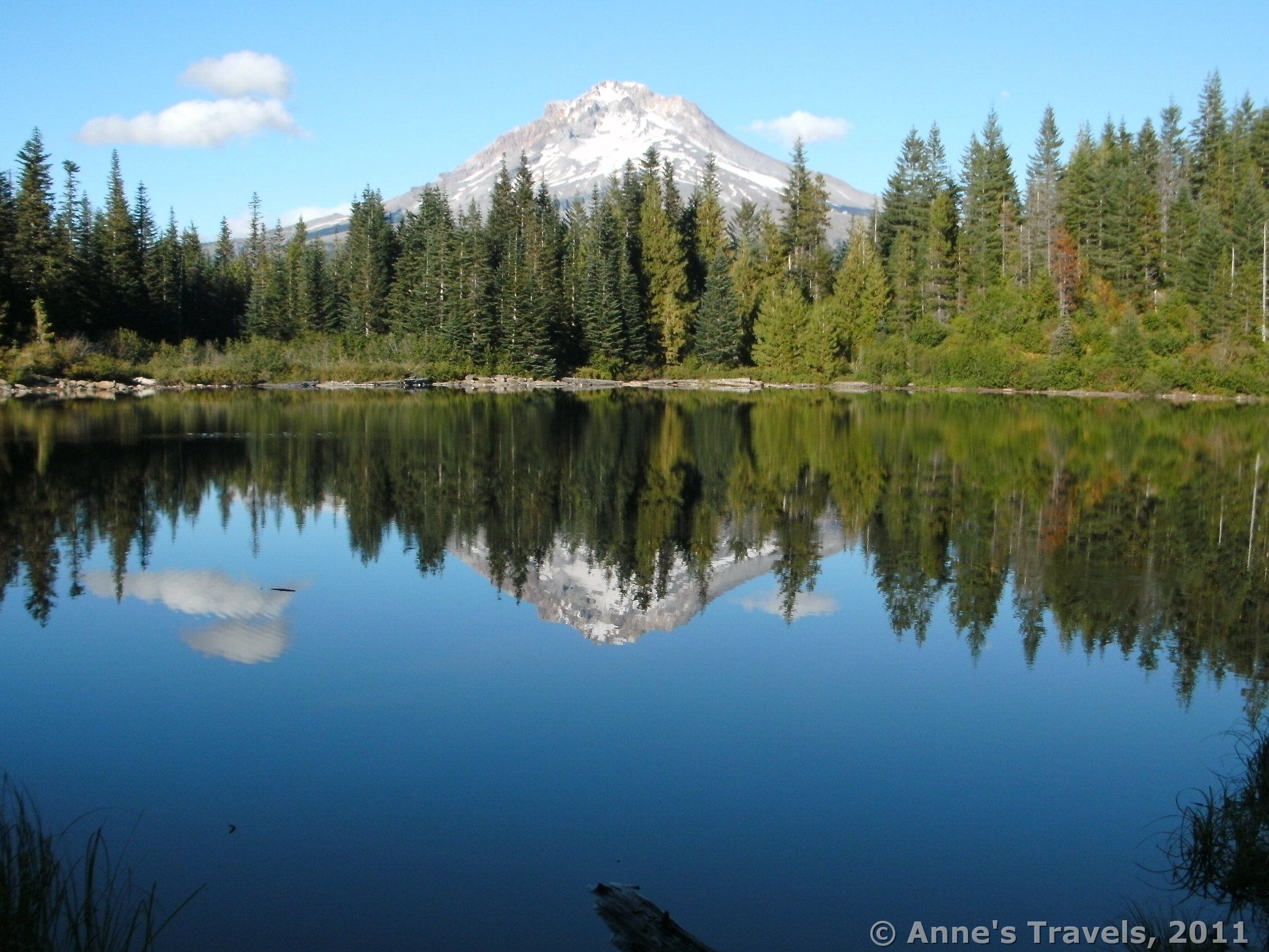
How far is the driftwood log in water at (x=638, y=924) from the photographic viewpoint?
5.73 meters

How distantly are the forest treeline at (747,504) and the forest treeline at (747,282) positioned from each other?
2631 cm

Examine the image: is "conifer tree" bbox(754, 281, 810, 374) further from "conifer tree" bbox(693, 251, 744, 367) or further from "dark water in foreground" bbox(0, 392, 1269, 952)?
"dark water in foreground" bbox(0, 392, 1269, 952)

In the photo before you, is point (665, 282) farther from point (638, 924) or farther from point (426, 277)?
point (638, 924)

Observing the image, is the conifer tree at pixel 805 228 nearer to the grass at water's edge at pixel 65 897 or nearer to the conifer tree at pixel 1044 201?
the conifer tree at pixel 1044 201

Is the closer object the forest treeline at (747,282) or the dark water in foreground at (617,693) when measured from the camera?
the dark water in foreground at (617,693)

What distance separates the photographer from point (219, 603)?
1380 cm

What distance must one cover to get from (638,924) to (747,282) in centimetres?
7653

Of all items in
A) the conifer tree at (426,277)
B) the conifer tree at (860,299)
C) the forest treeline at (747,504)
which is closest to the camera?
the forest treeline at (747,504)

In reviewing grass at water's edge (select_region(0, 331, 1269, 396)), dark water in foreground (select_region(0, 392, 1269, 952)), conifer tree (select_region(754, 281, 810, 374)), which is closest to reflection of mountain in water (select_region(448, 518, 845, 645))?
dark water in foreground (select_region(0, 392, 1269, 952))

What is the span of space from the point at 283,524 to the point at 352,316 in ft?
220

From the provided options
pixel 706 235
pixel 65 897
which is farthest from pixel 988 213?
pixel 65 897

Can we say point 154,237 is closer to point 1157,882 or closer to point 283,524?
point 283,524

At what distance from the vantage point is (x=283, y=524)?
1936 cm

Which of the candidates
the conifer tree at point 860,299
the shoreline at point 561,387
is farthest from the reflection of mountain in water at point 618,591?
the conifer tree at point 860,299
